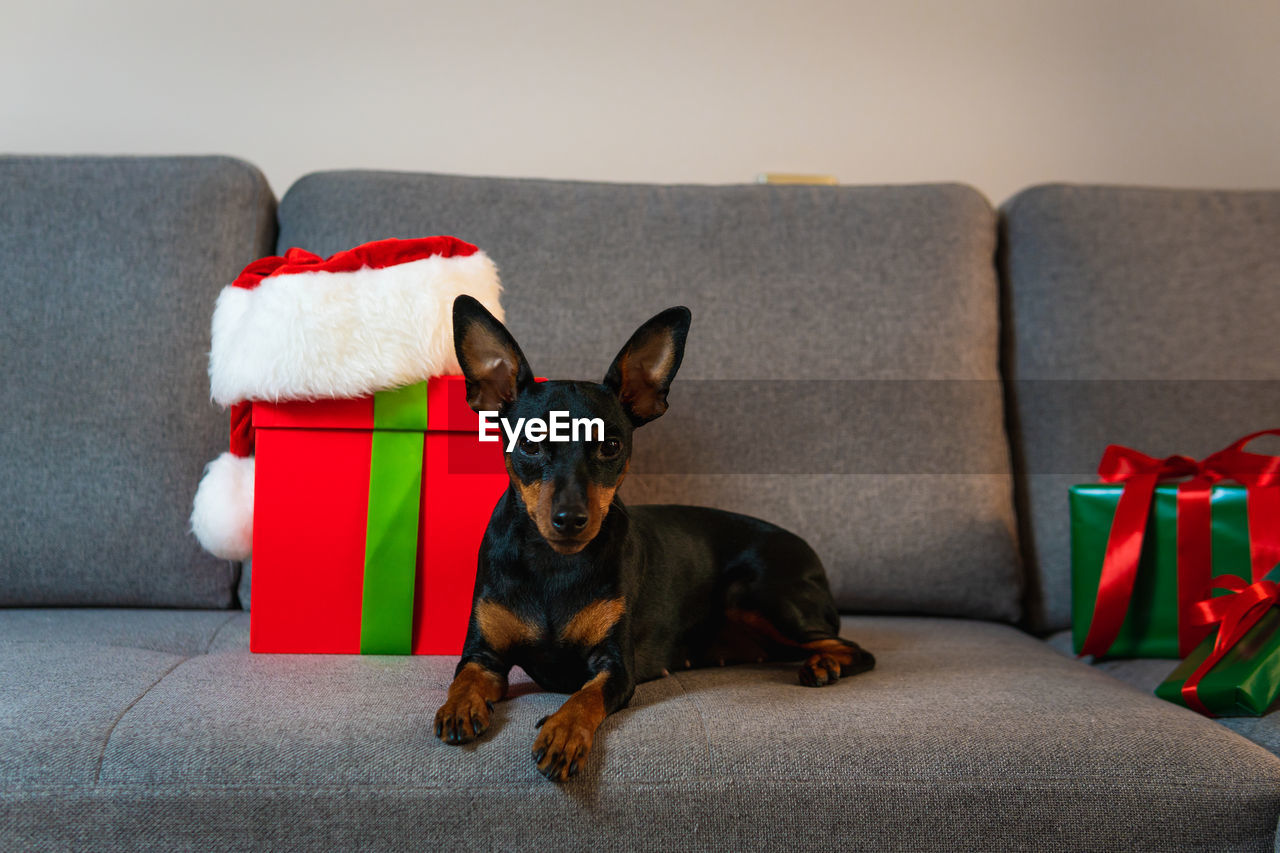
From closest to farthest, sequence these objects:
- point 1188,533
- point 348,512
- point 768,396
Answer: point 348,512 < point 1188,533 < point 768,396

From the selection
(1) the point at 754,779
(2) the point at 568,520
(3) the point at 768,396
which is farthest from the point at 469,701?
(3) the point at 768,396

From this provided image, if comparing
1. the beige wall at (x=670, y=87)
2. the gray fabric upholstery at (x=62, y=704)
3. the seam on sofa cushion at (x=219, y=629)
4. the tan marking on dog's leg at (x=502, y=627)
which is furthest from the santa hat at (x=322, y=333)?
the beige wall at (x=670, y=87)

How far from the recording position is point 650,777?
3.49 feet

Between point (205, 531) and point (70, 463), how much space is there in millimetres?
383

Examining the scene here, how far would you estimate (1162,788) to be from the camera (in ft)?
3.65

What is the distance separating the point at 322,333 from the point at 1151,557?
5.06ft

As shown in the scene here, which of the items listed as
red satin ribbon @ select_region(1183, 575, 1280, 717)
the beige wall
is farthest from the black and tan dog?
the beige wall

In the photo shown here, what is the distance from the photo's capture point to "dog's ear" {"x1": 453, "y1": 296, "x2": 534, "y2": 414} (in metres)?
1.28

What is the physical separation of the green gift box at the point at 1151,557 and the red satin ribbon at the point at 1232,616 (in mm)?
144

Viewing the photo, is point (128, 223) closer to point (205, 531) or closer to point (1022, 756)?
point (205, 531)

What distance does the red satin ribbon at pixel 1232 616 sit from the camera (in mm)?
1387

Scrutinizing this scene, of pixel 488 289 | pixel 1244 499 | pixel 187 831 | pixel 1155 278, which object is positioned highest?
pixel 1155 278

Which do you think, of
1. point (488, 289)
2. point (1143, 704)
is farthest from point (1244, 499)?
point (488, 289)

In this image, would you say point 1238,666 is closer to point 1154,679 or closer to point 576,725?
point 1154,679
